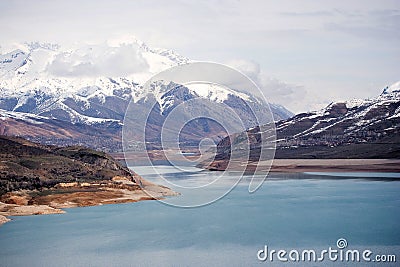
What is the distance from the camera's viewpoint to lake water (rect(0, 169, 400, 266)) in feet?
161

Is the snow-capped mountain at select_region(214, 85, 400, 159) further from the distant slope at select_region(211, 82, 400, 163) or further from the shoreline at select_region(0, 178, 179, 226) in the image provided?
the shoreline at select_region(0, 178, 179, 226)

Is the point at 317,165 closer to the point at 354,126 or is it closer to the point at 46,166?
the point at 354,126

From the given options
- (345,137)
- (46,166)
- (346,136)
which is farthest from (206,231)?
(346,136)

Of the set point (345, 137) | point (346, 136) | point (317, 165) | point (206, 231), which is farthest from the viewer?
point (346, 136)

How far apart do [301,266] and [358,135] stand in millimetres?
129867

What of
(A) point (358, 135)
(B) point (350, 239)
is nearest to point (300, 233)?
(B) point (350, 239)

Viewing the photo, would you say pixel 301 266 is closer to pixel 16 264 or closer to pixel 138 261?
pixel 138 261

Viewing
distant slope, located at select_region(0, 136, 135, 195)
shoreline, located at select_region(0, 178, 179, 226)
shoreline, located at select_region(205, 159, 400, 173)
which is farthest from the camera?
shoreline, located at select_region(205, 159, 400, 173)

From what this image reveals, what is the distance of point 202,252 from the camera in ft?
162

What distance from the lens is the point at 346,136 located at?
567ft

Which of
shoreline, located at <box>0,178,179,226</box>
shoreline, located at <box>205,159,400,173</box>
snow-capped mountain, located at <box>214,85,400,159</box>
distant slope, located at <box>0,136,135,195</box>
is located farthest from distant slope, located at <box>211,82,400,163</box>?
shoreline, located at <box>0,178,179,226</box>

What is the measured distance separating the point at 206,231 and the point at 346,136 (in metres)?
121

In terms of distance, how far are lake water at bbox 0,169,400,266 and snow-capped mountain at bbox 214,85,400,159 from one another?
66333 millimetres

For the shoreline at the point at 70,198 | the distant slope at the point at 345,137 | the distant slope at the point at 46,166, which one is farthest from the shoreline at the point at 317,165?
the shoreline at the point at 70,198
